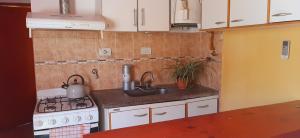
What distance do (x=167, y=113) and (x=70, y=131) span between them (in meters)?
0.91

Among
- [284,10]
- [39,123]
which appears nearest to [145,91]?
[39,123]

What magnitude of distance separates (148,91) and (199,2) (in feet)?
3.51

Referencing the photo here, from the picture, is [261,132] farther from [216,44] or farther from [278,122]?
[216,44]

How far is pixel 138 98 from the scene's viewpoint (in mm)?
2342

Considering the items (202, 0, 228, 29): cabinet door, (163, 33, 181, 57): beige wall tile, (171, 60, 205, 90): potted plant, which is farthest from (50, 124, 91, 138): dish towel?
(202, 0, 228, 29): cabinet door

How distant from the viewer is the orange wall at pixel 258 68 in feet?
6.13

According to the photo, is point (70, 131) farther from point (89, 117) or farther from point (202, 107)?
point (202, 107)

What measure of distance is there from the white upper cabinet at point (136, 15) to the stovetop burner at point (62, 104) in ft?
2.36

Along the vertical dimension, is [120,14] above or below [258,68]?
above

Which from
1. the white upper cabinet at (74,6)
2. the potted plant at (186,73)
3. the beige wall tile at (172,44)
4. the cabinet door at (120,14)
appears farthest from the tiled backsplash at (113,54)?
the cabinet door at (120,14)

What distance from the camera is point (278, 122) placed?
4.48 feet

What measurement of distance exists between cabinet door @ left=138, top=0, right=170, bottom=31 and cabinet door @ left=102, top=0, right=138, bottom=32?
0.07 meters

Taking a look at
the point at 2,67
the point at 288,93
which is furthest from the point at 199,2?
the point at 2,67

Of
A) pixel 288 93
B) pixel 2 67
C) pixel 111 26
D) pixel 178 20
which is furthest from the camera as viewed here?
pixel 2 67
